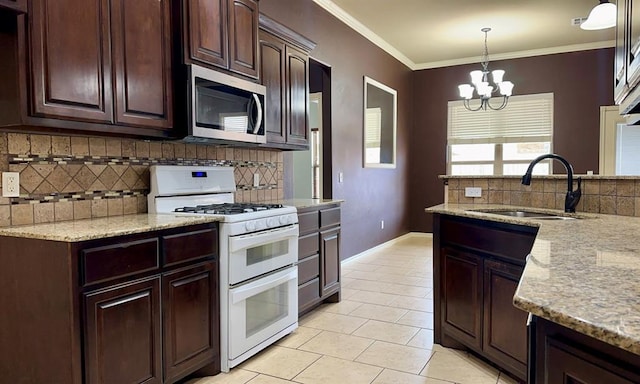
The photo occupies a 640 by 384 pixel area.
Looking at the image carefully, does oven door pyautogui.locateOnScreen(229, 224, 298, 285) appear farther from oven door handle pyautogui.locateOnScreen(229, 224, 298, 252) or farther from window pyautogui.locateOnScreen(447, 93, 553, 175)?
window pyautogui.locateOnScreen(447, 93, 553, 175)

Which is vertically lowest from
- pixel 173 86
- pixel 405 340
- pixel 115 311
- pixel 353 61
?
pixel 405 340

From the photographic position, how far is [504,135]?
→ 22.2ft

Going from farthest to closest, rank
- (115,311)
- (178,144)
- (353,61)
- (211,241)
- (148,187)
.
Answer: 1. (353,61)
2. (178,144)
3. (148,187)
4. (211,241)
5. (115,311)

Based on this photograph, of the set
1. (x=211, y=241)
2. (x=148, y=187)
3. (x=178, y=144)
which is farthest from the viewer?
(x=178, y=144)

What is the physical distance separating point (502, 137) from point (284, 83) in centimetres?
451

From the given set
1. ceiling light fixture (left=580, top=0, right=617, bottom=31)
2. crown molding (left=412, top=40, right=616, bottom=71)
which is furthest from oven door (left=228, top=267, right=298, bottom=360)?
crown molding (left=412, top=40, right=616, bottom=71)

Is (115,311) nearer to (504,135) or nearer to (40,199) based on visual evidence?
(40,199)

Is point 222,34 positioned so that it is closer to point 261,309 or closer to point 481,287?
point 261,309

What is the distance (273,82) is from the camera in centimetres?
338

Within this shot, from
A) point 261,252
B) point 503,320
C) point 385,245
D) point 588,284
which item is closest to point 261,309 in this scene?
point 261,252

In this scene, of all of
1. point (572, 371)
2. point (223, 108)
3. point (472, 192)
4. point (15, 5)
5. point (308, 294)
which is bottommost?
point (308, 294)

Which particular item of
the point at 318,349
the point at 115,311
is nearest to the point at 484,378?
the point at 318,349

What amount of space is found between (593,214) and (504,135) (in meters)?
4.56

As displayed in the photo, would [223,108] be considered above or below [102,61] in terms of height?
below
